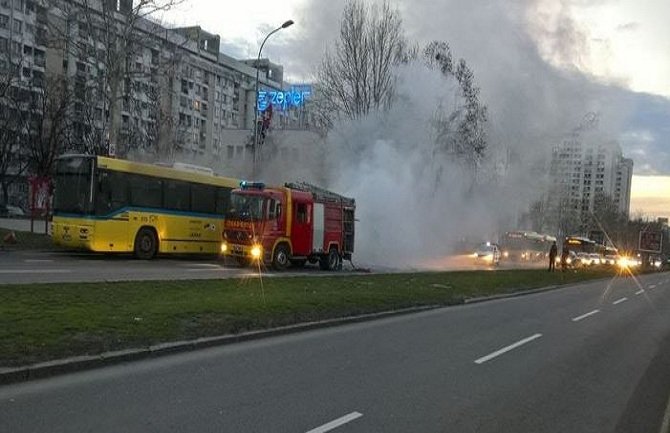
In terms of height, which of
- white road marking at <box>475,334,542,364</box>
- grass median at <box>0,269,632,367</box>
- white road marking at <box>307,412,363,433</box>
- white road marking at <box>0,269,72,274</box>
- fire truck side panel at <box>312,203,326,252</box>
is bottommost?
white road marking at <box>475,334,542,364</box>

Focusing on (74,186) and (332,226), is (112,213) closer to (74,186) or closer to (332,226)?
(74,186)

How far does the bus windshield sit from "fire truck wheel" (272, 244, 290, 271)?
659 cm

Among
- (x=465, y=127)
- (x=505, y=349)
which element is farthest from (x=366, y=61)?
(x=505, y=349)

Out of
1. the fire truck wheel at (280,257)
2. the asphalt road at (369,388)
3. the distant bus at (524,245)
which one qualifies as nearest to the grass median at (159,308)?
the asphalt road at (369,388)

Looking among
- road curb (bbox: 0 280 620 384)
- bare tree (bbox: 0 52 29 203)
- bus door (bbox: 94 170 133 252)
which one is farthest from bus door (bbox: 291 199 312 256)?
bare tree (bbox: 0 52 29 203)

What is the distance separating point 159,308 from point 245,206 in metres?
13.2

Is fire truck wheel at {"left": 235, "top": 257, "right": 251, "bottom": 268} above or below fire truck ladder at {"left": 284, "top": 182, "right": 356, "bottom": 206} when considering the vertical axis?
below

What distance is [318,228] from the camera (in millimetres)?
26656

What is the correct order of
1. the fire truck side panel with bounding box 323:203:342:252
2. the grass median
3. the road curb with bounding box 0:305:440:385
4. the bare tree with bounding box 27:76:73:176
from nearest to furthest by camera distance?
the road curb with bounding box 0:305:440:385, the grass median, the fire truck side panel with bounding box 323:203:342:252, the bare tree with bounding box 27:76:73:176

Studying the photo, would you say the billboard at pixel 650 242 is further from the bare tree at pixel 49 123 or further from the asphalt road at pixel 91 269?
the asphalt road at pixel 91 269

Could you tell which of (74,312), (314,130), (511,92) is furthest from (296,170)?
(74,312)

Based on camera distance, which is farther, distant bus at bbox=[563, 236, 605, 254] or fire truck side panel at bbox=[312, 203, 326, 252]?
distant bus at bbox=[563, 236, 605, 254]

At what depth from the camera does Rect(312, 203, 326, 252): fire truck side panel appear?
26469mm

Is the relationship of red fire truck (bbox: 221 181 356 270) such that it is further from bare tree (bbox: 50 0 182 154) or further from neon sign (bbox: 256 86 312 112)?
neon sign (bbox: 256 86 312 112)
